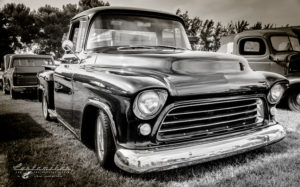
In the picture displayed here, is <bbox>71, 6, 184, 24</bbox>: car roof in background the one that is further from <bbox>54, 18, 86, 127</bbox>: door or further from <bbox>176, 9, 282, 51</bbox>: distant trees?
<bbox>176, 9, 282, 51</bbox>: distant trees

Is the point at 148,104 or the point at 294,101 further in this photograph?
the point at 294,101

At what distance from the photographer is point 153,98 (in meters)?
2.23

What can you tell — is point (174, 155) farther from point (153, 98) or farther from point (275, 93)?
point (275, 93)

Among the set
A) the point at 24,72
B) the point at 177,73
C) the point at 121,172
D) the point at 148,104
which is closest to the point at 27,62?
the point at 24,72

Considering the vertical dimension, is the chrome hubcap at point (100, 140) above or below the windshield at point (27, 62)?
below

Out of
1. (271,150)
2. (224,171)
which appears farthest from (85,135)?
(271,150)

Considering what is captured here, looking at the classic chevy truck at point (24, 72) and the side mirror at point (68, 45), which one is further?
the classic chevy truck at point (24, 72)

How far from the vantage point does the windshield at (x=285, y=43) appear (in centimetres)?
663

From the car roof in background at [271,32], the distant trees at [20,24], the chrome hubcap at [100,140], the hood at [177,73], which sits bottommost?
the chrome hubcap at [100,140]

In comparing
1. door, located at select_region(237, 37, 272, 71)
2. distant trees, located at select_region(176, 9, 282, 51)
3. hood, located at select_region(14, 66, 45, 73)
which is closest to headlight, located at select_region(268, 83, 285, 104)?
door, located at select_region(237, 37, 272, 71)

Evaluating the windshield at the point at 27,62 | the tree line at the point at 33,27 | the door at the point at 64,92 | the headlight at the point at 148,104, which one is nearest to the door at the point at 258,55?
the door at the point at 64,92

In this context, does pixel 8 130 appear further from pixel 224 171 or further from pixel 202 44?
pixel 202 44

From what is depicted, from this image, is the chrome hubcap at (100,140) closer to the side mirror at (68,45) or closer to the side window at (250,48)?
the side mirror at (68,45)

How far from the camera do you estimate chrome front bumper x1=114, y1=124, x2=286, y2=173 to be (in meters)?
2.14
